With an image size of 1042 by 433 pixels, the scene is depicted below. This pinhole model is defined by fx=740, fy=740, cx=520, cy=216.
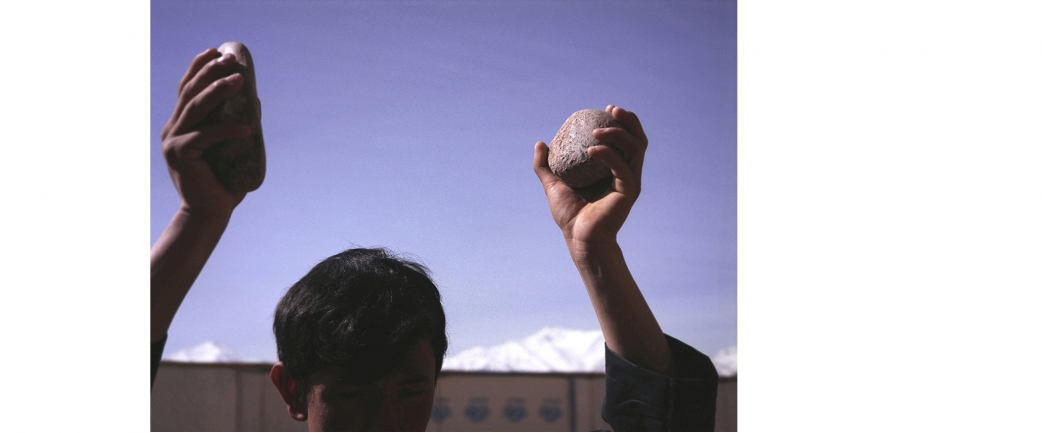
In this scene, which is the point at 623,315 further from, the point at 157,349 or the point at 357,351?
the point at 157,349

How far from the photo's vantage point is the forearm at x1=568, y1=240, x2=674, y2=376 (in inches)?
48.7

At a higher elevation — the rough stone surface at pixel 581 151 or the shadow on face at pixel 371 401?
the rough stone surface at pixel 581 151

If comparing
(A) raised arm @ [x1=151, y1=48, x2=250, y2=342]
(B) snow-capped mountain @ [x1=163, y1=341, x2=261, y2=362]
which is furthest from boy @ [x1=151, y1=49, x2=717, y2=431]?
(B) snow-capped mountain @ [x1=163, y1=341, x2=261, y2=362]

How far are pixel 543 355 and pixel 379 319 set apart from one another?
45 cm

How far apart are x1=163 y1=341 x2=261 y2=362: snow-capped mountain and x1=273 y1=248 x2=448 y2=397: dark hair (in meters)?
0.23

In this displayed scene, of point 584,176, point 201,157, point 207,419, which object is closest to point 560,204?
point 584,176

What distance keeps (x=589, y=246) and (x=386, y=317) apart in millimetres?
373

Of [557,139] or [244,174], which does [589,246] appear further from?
[244,174]

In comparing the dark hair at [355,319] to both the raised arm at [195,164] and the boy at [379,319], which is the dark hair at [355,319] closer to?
the boy at [379,319]

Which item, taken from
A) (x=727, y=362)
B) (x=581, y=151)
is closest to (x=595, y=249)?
(x=581, y=151)

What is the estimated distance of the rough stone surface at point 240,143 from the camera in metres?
1.21

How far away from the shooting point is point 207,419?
4.94ft

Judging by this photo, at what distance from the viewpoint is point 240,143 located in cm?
122

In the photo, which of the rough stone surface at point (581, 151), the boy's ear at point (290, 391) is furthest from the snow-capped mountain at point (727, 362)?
the boy's ear at point (290, 391)
